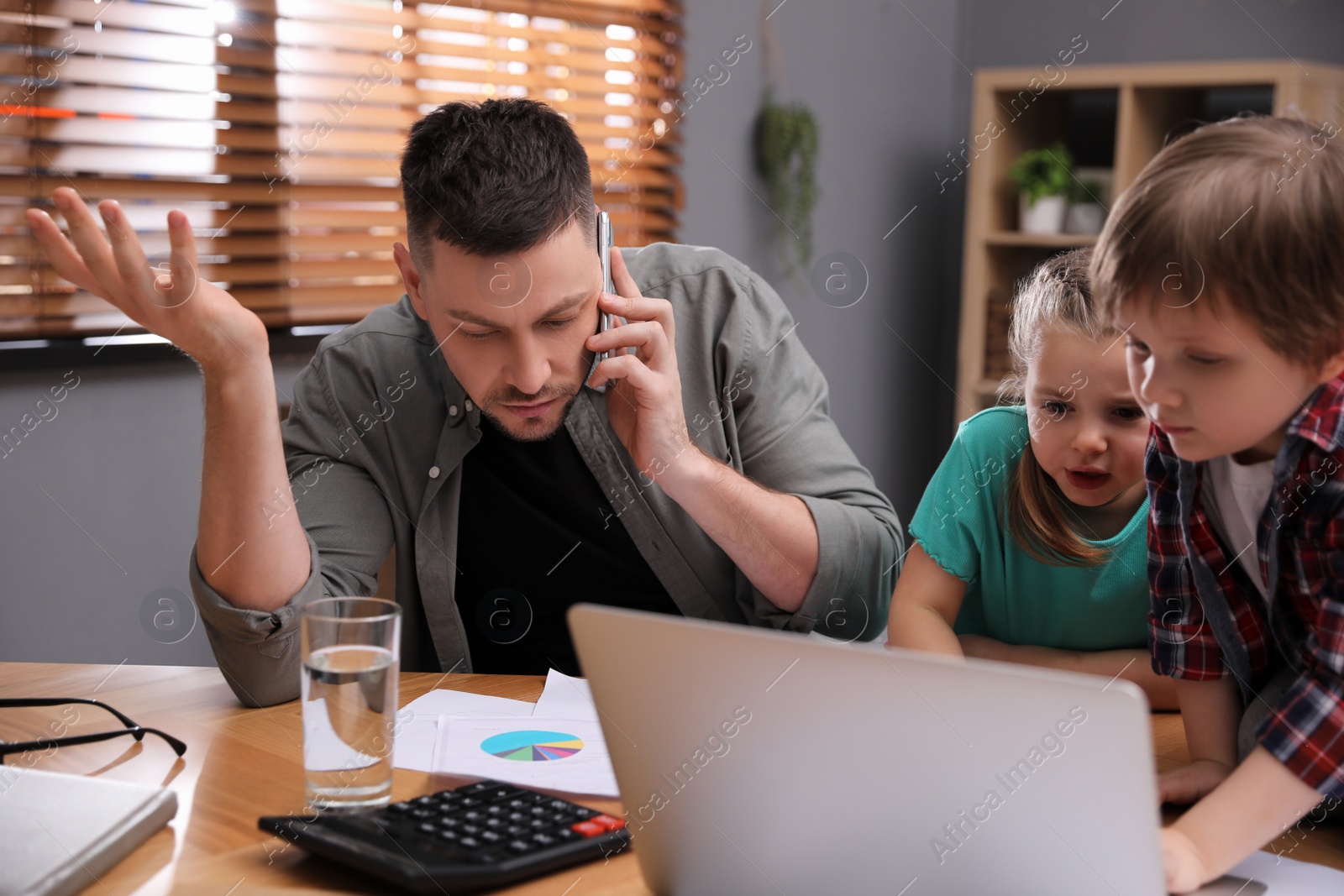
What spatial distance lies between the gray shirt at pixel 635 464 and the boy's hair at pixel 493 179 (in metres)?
0.23

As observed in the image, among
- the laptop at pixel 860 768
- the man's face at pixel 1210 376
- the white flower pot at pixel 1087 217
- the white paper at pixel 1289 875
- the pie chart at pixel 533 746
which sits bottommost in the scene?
the pie chart at pixel 533 746

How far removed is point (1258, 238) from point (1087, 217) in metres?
2.78

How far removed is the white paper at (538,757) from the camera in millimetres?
932

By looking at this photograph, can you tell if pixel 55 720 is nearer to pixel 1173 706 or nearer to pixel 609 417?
pixel 609 417

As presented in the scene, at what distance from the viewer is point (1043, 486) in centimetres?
130

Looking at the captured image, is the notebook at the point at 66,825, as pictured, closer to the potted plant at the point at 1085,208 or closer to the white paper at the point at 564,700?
the white paper at the point at 564,700

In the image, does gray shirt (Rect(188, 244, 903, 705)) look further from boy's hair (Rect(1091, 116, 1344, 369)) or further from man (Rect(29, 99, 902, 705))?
boy's hair (Rect(1091, 116, 1344, 369))

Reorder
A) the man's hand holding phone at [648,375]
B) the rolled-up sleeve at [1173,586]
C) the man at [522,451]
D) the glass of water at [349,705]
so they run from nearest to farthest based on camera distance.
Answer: the glass of water at [349,705] → the rolled-up sleeve at [1173,586] → the man at [522,451] → the man's hand holding phone at [648,375]

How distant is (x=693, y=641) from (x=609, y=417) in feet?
2.95

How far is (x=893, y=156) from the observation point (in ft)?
12.7

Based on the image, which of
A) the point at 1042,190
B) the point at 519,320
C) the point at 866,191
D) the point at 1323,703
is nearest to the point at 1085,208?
the point at 1042,190

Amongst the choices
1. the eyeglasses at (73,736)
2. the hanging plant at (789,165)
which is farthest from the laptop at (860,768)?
the hanging plant at (789,165)

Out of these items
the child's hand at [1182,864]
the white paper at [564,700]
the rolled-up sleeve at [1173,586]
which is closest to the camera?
the child's hand at [1182,864]

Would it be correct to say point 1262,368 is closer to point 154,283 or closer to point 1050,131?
point 154,283
